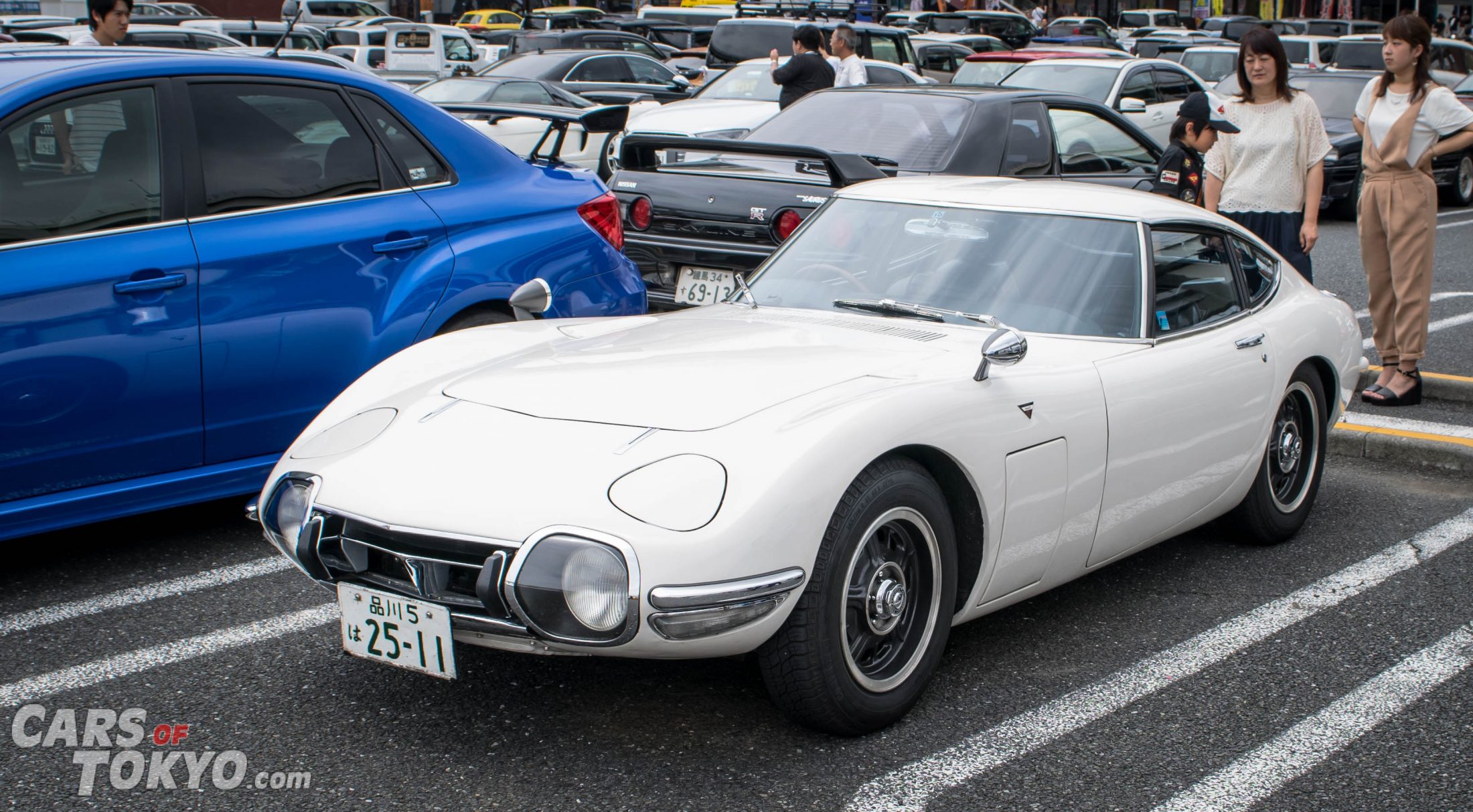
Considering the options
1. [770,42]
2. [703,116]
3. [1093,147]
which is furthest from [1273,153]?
[770,42]

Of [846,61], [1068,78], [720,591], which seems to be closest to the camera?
[720,591]

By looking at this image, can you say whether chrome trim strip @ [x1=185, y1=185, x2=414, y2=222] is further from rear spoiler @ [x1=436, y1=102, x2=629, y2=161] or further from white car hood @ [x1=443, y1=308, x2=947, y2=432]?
white car hood @ [x1=443, y1=308, x2=947, y2=432]

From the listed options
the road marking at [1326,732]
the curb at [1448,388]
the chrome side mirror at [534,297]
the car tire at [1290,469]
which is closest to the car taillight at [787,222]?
the chrome side mirror at [534,297]

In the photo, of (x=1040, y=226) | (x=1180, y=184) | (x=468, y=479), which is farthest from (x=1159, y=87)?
(x=468, y=479)

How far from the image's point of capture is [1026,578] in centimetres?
365

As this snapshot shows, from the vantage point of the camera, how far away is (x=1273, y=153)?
641 cm

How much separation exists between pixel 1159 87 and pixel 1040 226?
1087cm

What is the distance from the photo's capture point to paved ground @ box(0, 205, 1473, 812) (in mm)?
3018

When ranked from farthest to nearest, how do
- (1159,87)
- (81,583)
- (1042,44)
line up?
(1042,44) < (1159,87) < (81,583)

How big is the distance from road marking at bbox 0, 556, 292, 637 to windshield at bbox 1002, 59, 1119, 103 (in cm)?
1037

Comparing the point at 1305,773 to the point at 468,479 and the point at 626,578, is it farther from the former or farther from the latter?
the point at 468,479

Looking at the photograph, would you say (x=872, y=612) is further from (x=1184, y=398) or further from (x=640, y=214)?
(x=640, y=214)

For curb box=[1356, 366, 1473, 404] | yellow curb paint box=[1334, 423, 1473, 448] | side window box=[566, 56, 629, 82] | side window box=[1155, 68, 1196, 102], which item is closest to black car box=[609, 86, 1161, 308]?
curb box=[1356, 366, 1473, 404]

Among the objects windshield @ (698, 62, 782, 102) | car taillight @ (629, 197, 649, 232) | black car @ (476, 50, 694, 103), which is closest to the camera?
car taillight @ (629, 197, 649, 232)
